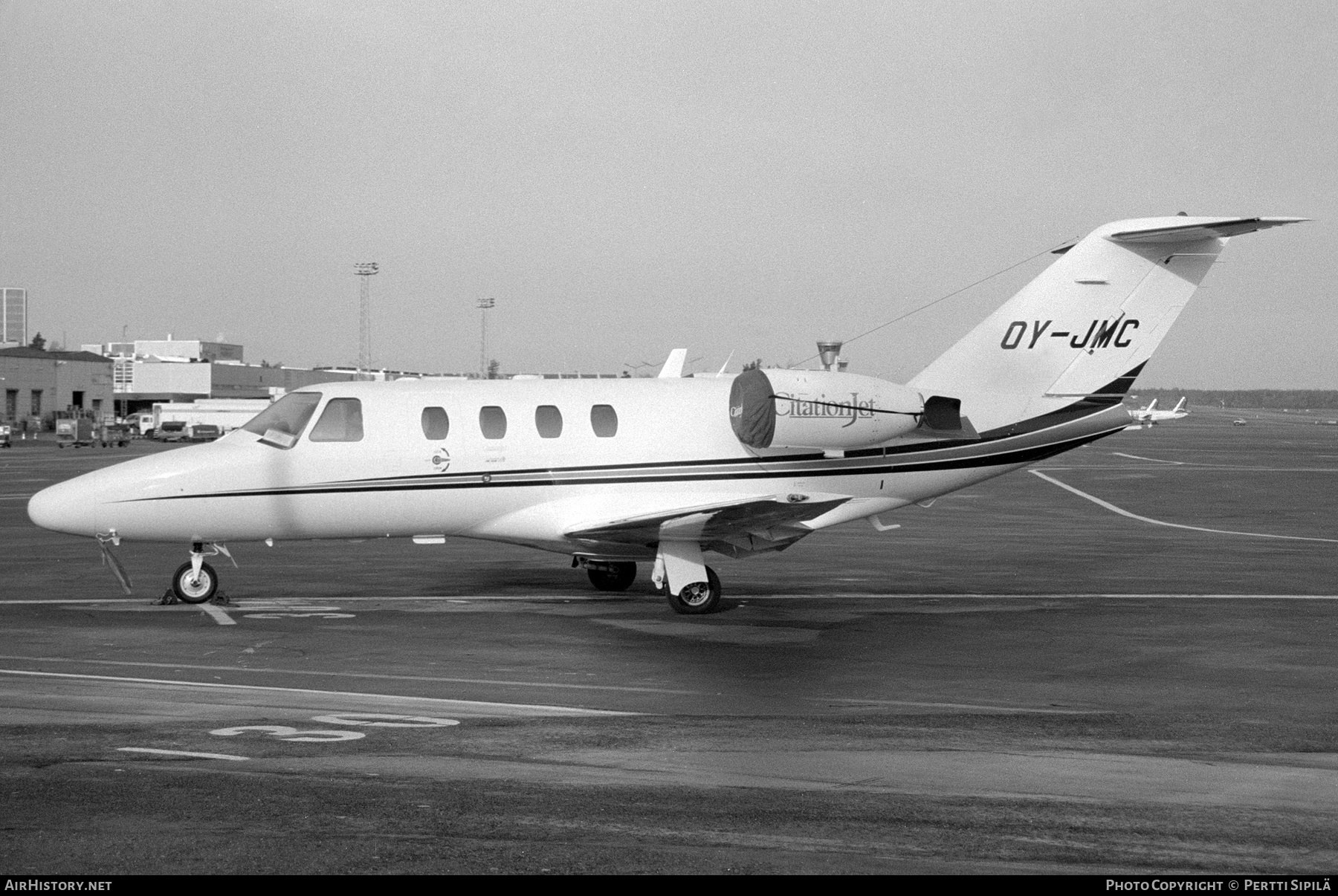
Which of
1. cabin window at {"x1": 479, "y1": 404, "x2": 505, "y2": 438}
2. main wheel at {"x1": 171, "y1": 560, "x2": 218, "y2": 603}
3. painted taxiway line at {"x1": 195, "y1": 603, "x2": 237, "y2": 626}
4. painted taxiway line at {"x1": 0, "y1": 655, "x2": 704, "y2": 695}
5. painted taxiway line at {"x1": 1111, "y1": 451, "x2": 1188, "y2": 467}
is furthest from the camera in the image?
painted taxiway line at {"x1": 1111, "y1": 451, "x2": 1188, "y2": 467}

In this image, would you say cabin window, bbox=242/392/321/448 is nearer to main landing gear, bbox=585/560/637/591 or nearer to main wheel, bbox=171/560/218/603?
main wheel, bbox=171/560/218/603

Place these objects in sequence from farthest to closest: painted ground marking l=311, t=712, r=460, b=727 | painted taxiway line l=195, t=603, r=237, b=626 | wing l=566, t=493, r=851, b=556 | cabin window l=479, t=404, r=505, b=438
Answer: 1. cabin window l=479, t=404, r=505, b=438
2. wing l=566, t=493, r=851, b=556
3. painted taxiway line l=195, t=603, r=237, b=626
4. painted ground marking l=311, t=712, r=460, b=727

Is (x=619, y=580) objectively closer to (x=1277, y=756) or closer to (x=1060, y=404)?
(x=1060, y=404)

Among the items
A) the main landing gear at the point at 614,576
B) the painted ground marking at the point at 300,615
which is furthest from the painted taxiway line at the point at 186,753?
the main landing gear at the point at 614,576

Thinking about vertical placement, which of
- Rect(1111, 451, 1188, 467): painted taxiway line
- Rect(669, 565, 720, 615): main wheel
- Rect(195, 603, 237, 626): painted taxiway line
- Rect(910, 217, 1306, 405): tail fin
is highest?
Rect(910, 217, 1306, 405): tail fin

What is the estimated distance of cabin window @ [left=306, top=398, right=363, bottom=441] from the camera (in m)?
17.5

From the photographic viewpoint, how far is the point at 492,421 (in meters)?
17.8

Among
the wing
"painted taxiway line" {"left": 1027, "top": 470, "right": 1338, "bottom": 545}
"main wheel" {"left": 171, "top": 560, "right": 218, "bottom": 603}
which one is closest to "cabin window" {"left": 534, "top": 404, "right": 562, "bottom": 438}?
the wing

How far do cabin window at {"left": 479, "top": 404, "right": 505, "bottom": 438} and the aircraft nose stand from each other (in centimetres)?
482

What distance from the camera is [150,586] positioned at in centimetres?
2009

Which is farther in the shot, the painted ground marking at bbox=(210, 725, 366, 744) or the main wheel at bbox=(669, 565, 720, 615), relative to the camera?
the main wheel at bbox=(669, 565, 720, 615)

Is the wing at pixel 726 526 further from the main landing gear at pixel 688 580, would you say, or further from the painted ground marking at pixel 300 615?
the painted ground marking at pixel 300 615

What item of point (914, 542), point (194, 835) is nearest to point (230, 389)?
point (914, 542)

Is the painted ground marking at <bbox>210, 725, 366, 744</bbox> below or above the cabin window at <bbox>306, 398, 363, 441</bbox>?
below
